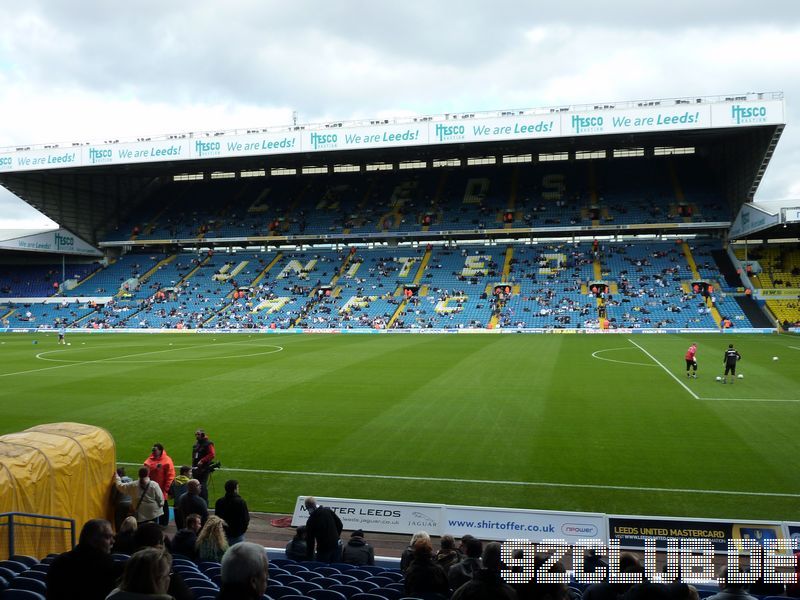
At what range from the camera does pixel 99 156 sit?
201 feet

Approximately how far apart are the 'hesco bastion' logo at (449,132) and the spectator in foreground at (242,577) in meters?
53.3

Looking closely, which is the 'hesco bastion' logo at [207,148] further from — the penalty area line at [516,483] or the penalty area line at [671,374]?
the penalty area line at [516,483]

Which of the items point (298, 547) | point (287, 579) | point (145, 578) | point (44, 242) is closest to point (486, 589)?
point (145, 578)

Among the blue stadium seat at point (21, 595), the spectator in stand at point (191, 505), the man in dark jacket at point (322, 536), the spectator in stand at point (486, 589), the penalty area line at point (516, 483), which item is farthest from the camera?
the penalty area line at point (516, 483)

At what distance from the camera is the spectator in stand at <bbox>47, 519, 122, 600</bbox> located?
14.3 ft

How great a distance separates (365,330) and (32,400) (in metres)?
36.1

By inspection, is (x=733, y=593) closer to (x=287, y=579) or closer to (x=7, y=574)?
(x=287, y=579)

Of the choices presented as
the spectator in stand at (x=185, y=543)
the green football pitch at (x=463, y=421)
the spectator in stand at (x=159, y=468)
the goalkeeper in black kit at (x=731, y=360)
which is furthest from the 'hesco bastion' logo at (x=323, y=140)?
the spectator in stand at (x=185, y=543)

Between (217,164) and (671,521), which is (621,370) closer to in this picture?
(671,521)

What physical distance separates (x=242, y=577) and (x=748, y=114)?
55.5 metres

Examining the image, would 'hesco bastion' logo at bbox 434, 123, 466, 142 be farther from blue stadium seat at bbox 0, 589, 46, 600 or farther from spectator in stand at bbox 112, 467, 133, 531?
blue stadium seat at bbox 0, 589, 46, 600

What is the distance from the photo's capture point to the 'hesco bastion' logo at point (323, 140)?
57.1 meters

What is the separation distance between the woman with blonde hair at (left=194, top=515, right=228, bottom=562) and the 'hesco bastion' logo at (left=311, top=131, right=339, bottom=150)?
173ft

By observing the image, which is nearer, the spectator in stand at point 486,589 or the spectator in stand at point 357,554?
the spectator in stand at point 486,589
